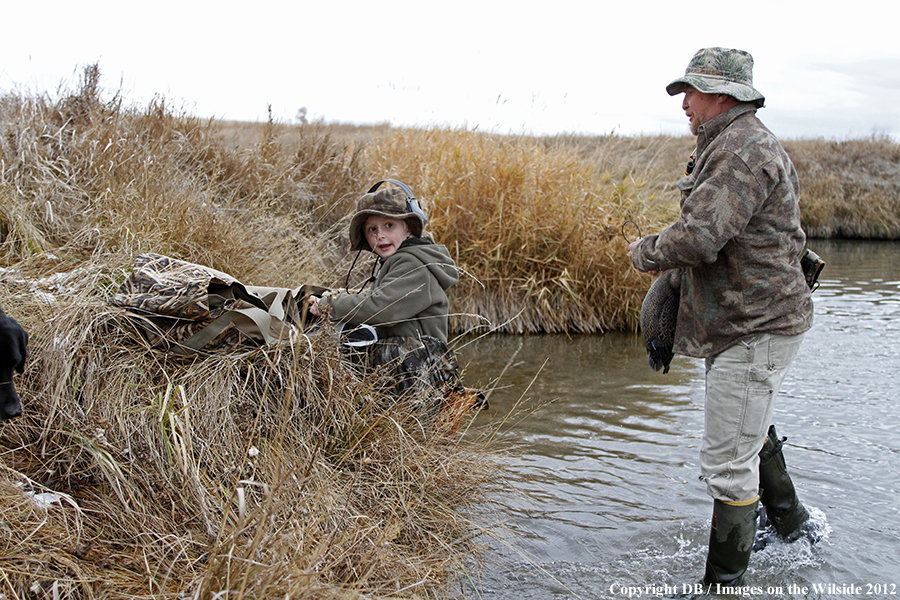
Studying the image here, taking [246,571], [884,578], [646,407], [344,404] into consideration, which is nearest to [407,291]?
[344,404]

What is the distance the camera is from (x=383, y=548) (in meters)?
2.55

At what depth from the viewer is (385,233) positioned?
4.00 m

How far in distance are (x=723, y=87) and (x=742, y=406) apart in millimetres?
1348

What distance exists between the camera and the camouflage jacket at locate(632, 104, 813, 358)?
9.24 ft

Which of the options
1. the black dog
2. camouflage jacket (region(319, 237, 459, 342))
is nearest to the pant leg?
camouflage jacket (region(319, 237, 459, 342))

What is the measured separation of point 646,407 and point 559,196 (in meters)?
3.28

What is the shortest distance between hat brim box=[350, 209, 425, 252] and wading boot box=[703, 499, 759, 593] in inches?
82.6

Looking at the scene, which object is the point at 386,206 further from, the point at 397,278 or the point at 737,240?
the point at 737,240

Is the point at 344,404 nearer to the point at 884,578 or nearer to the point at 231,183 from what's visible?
the point at 884,578

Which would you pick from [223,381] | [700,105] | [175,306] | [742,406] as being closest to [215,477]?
[223,381]

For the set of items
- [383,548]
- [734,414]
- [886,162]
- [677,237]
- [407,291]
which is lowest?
[383,548]

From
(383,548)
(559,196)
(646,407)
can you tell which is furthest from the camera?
(559,196)

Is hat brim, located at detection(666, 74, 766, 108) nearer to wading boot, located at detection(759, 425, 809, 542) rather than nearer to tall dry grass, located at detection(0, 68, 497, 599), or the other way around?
wading boot, located at detection(759, 425, 809, 542)

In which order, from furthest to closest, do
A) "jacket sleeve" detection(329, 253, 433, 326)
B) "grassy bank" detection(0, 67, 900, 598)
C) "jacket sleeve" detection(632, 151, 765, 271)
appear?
"jacket sleeve" detection(329, 253, 433, 326) → "jacket sleeve" detection(632, 151, 765, 271) → "grassy bank" detection(0, 67, 900, 598)
